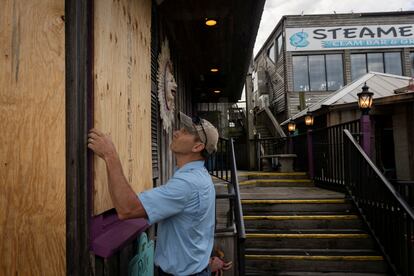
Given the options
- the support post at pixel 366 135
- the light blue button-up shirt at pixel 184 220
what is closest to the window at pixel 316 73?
the support post at pixel 366 135

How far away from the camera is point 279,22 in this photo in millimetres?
22875

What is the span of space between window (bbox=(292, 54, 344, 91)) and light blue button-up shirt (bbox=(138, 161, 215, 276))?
21.4m

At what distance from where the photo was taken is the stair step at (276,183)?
9758 mm

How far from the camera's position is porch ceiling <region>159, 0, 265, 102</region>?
4266 millimetres

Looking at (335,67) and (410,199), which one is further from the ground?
(335,67)

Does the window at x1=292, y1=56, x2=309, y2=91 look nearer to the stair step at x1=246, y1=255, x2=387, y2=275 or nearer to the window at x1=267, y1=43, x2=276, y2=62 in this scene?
the window at x1=267, y1=43, x2=276, y2=62

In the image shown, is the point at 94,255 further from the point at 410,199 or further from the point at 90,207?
the point at 410,199

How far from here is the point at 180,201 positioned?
71.9 inches

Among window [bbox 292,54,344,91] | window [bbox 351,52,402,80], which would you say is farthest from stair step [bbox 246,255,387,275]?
window [bbox 351,52,402,80]

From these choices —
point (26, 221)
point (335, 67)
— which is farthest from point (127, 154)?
point (335, 67)

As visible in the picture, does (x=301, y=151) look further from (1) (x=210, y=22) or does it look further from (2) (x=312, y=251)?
(1) (x=210, y=22)

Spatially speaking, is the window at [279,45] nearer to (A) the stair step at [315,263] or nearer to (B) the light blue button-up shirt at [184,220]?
(A) the stair step at [315,263]

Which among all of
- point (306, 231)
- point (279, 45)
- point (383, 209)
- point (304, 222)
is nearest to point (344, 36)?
point (279, 45)

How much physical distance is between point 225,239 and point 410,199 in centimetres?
369
